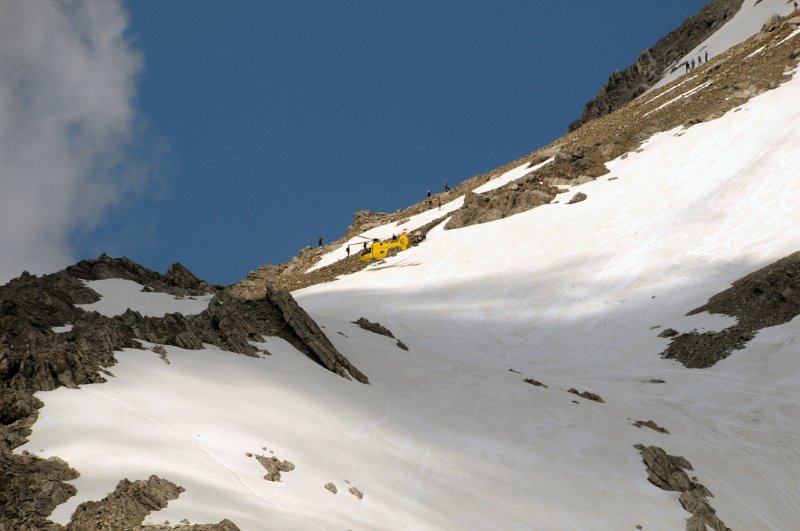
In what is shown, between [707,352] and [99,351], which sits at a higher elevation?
[99,351]

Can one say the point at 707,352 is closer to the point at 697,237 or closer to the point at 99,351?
the point at 697,237

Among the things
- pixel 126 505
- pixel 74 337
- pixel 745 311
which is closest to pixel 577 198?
pixel 745 311

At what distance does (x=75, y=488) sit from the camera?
12.6 metres

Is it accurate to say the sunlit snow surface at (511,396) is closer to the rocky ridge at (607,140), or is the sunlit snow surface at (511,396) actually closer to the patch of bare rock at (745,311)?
the patch of bare rock at (745,311)

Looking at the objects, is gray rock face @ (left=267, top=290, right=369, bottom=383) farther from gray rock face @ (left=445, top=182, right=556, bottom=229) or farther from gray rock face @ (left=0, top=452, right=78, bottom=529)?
gray rock face @ (left=445, top=182, right=556, bottom=229)

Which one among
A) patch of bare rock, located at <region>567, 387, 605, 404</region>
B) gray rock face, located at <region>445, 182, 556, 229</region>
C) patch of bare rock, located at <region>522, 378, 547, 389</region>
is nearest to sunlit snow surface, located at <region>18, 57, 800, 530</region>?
patch of bare rock, located at <region>522, 378, 547, 389</region>

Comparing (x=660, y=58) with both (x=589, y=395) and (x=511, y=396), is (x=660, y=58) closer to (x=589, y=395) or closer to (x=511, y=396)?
(x=589, y=395)

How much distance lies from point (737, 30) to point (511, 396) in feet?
309

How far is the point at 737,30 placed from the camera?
107 m

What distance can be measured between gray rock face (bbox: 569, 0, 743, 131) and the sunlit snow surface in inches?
2202

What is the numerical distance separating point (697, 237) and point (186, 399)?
4058cm

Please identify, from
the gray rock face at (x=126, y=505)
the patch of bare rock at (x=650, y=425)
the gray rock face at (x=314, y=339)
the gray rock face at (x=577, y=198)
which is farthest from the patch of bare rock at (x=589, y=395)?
the gray rock face at (x=577, y=198)

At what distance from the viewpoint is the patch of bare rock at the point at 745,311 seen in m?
37.1

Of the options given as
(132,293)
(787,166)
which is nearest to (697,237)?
(787,166)
